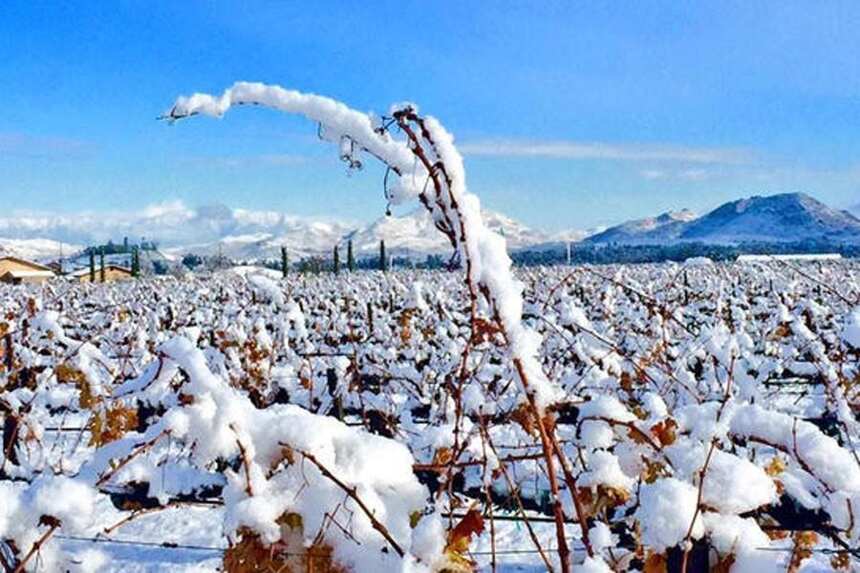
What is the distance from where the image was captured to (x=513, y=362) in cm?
151

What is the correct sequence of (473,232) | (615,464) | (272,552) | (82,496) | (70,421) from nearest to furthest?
(473,232) → (272,552) → (82,496) → (615,464) → (70,421)

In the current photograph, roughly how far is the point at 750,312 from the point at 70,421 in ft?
43.6

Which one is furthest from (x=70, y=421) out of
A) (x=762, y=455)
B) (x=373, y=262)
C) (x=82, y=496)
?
(x=373, y=262)

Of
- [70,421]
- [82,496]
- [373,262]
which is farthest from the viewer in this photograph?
[373,262]

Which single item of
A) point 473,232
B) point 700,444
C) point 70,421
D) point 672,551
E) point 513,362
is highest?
point 473,232

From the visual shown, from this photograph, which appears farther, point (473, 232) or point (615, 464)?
point (615, 464)

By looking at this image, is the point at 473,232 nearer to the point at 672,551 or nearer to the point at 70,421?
the point at 672,551

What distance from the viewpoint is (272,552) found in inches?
66.2

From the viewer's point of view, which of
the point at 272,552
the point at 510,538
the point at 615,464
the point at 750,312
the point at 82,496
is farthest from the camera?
the point at 750,312

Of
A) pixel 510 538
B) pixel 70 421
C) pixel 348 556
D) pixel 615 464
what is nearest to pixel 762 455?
pixel 510 538

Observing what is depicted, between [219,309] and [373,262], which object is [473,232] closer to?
[219,309]

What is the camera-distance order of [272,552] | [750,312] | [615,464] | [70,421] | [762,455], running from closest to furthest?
[272,552] < [615,464] < [762,455] < [70,421] < [750,312]

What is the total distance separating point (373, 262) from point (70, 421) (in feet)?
392

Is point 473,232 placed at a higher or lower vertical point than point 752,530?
higher
